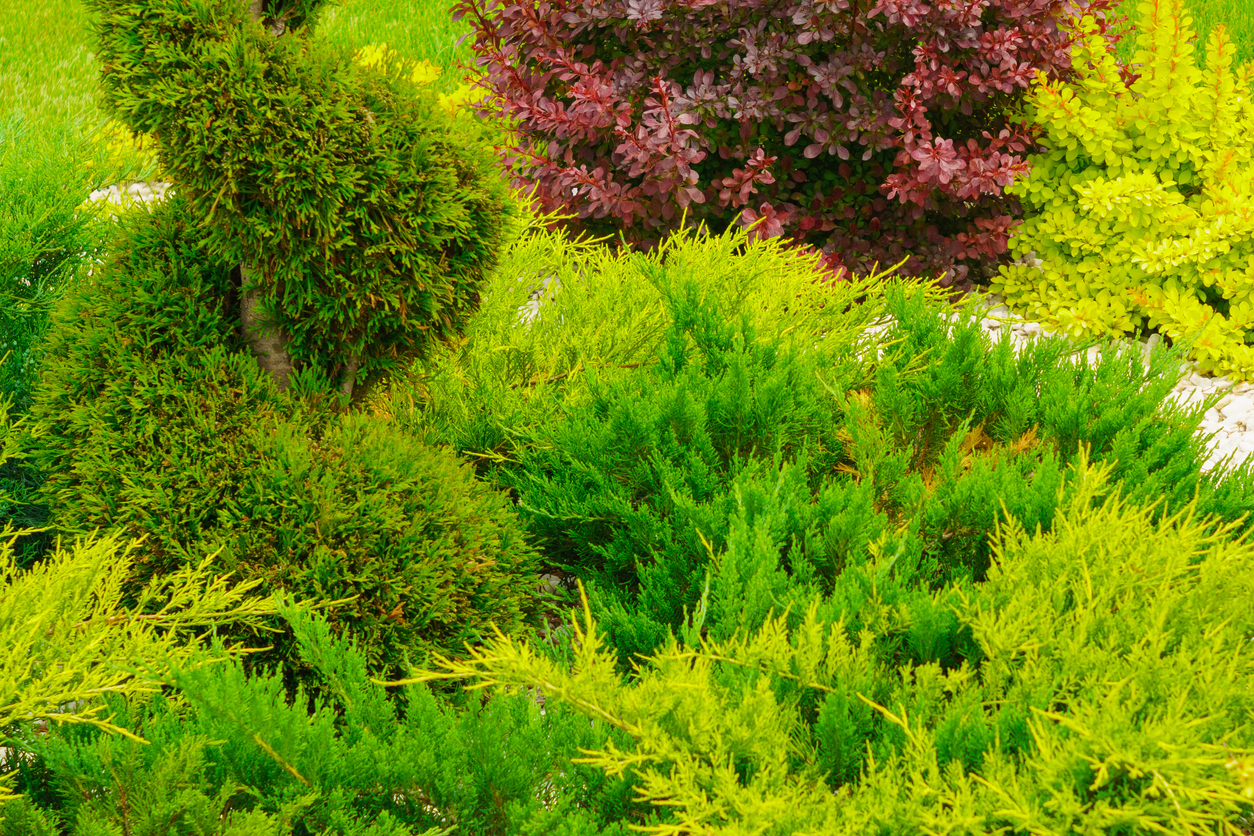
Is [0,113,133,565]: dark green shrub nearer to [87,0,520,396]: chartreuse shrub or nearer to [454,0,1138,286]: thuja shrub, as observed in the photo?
[87,0,520,396]: chartreuse shrub

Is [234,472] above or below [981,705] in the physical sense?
above

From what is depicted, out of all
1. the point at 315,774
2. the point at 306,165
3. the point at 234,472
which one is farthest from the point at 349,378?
the point at 315,774

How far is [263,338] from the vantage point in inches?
81.0

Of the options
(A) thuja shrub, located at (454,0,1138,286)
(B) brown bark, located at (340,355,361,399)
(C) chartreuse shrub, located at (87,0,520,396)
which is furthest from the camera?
(A) thuja shrub, located at (454,0,1138,286)

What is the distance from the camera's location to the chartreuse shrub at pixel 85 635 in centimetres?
142

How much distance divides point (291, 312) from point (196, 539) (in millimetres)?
453

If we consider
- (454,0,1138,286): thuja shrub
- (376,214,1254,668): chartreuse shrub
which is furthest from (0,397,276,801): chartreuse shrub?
(454,0,1138,286): thuja shrub

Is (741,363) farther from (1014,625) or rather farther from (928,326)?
(1014,625)

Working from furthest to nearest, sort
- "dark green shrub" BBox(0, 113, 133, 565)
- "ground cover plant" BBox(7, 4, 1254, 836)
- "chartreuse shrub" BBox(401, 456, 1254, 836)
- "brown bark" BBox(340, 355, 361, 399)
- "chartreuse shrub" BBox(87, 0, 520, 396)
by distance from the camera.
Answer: "dark green shrub" BBox(0, 113, 133, 565), "brown bark" BBox(340, 355, 361, 399), "chartreuse shrub" BBox(87, 0, 520, 396), "ground cover plant" BBox(7, 4, 1254, 836), "chartreuse shrub" BBox(401, 456, 1254, 836)

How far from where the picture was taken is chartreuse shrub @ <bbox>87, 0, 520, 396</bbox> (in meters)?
1.77

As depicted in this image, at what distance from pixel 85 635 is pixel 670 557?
1045mm

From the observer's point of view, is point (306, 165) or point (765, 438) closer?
point (306, 165)

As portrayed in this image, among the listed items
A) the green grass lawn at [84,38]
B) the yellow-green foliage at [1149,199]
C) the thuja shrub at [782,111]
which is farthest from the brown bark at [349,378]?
the green grass lawn at [84,38]

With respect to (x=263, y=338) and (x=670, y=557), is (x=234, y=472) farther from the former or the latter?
(x=670, y=557)
